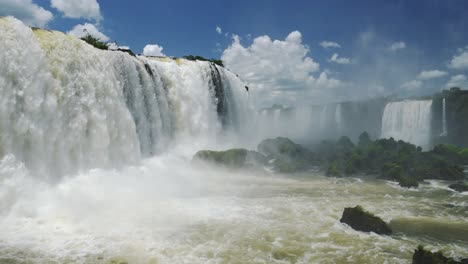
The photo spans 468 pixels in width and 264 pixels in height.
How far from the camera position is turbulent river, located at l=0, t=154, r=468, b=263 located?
821 centimetres

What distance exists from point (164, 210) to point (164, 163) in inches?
322

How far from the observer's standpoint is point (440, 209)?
13.0 meters

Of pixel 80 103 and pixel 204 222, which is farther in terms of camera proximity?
pixel 80 103

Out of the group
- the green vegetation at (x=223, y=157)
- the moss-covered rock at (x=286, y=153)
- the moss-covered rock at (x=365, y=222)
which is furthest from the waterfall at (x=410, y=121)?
the moss-covered rock at (x=365, y=222)

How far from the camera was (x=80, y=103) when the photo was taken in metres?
14.2

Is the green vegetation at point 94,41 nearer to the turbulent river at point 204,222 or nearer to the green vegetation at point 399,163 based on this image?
the turbulent river at point 204,222


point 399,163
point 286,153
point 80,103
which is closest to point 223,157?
point 286,153

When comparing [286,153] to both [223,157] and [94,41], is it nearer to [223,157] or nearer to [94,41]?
[223,157]

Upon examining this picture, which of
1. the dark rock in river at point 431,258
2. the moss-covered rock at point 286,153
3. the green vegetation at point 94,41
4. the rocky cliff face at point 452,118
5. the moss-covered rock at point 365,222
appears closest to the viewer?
the dark rock in river at point 431,258

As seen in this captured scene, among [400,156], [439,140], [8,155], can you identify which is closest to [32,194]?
[8,155]

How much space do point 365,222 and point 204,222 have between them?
4.86 metres

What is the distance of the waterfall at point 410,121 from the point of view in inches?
1511

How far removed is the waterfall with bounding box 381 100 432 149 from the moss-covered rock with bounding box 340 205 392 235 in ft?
103

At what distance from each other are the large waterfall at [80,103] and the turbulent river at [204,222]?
102 centimetres
